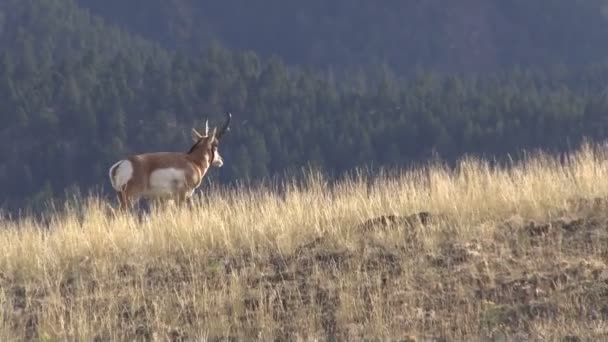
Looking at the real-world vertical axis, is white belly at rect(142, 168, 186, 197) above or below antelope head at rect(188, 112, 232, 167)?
below

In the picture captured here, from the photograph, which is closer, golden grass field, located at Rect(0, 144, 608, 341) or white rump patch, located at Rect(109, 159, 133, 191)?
golden grass field, located at Rect(0, 144, 608, 341)

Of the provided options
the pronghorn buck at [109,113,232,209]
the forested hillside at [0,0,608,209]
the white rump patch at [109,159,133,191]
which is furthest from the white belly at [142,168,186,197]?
the forested hillside at [0,0,608,209]

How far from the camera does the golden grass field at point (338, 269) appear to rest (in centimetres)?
746

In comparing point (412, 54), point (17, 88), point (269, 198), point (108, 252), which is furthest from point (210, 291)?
point (412, 54)

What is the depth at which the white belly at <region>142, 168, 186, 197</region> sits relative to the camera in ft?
42.2

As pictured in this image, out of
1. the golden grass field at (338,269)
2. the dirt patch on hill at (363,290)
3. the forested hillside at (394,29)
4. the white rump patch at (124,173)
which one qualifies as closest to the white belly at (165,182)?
the white rump patch at (124,173)

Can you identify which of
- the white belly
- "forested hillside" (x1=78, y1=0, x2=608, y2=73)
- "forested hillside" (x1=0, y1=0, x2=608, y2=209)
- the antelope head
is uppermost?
"forested hillside" (x1=78, y1=0, x2=608, y2=73)

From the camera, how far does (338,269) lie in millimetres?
8227

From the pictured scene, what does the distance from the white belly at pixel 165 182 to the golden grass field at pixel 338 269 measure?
7.99 ft

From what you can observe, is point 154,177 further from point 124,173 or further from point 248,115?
point 248,115

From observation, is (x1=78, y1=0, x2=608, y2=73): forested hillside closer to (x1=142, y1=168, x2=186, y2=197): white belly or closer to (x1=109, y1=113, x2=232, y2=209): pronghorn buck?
(x1=109, y1=113, x2=232, y2=209): pronghorn buck

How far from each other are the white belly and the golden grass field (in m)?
2.44

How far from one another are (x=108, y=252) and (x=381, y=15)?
131 m

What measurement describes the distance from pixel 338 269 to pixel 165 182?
4.97 metres
